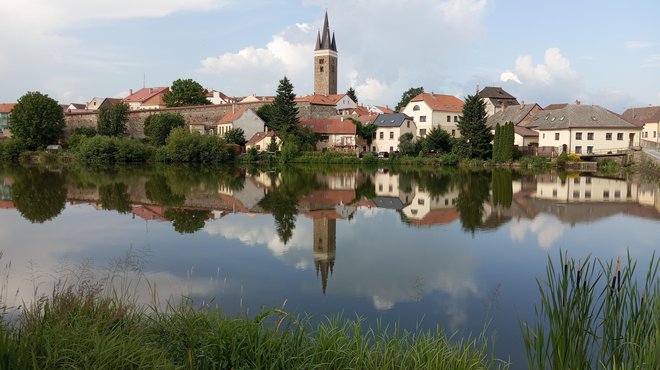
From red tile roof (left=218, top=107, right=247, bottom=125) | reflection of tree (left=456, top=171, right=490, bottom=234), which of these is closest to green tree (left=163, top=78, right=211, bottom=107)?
red tile roof (left=218, top=107, right=247, bottom=125)

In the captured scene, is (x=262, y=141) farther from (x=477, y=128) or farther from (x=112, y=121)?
(x=477, y=128)

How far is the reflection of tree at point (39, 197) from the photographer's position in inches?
696

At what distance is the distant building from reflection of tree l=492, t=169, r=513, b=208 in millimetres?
31668

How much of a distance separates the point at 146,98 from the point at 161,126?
1055 inches

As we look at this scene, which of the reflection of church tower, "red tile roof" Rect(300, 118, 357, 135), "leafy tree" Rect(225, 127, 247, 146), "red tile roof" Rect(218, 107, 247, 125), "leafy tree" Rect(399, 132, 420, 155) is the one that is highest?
"red tile roof" Rect(218, 107, 247, 125)

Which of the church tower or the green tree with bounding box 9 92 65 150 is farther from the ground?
the church tower

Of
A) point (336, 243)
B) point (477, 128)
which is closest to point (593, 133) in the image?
point (477, 128)

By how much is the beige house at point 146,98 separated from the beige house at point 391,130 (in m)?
34.5

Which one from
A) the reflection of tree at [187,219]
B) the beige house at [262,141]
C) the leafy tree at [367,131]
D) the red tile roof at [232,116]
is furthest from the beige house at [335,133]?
the reflection of tree at [187,219]

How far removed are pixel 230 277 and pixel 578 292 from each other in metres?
6.80

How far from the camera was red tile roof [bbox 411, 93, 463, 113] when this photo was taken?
186 feet

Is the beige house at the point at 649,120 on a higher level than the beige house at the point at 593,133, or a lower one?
higher

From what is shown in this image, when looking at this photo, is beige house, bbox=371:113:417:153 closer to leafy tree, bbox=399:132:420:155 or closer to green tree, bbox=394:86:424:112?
leafy tree, bbox=399:132:420:155

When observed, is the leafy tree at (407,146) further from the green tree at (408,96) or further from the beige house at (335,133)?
the green tree at (408,96)
